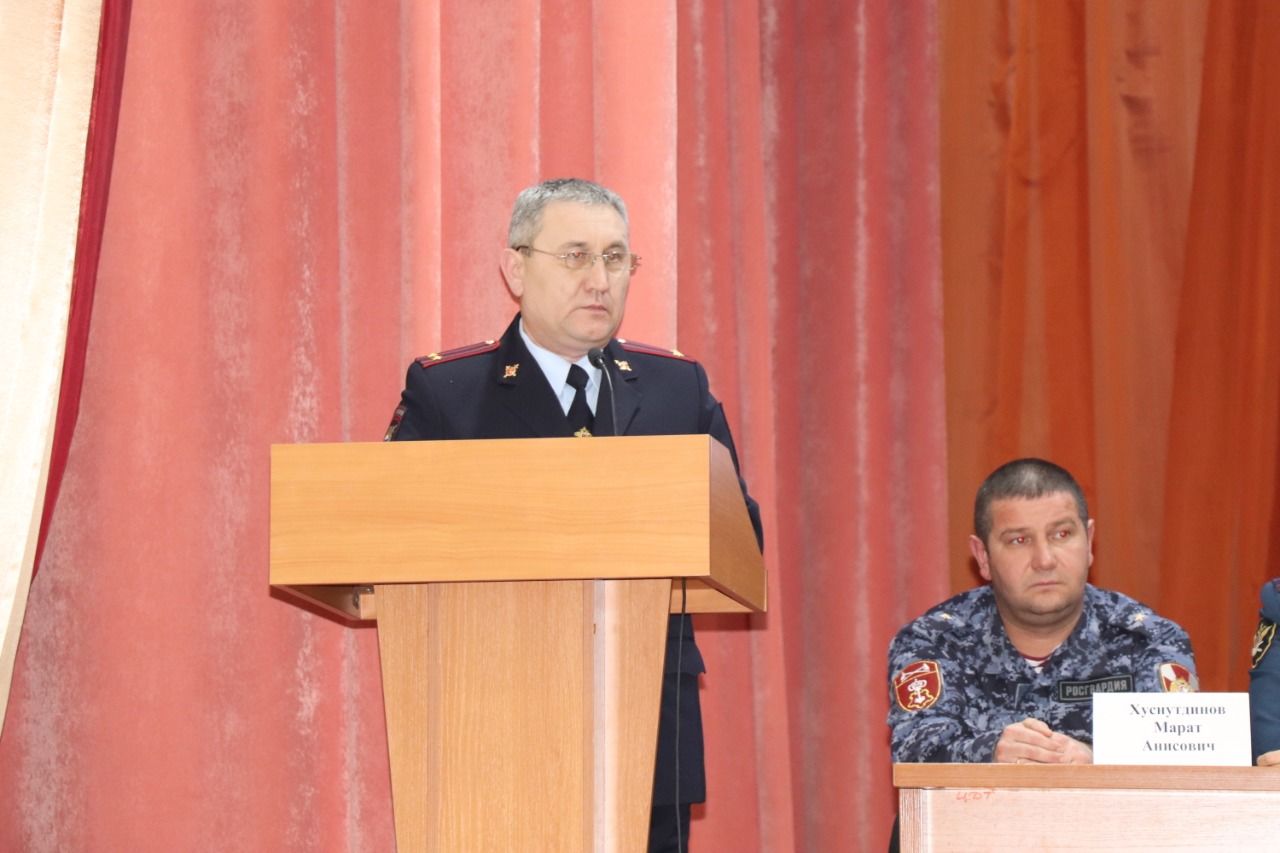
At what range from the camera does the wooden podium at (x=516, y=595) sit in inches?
68.2

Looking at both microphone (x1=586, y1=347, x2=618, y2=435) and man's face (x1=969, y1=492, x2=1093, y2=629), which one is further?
man's face (x1=969, y1=492, x2=1093, y2=629)

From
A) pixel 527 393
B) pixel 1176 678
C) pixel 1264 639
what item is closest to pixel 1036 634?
pixel 1176 678

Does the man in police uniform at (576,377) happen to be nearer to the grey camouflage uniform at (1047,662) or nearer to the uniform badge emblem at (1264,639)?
the grey camouflage uniform at (1047,662)

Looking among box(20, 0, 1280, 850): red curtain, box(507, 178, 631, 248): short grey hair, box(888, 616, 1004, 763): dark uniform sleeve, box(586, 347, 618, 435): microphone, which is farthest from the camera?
box(20, 0, 1280, 850): red curtain

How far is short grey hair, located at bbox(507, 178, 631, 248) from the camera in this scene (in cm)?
252

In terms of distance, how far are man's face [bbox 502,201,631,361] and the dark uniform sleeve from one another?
29.3 inches

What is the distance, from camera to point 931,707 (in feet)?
8.29

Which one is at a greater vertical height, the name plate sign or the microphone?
the microphone

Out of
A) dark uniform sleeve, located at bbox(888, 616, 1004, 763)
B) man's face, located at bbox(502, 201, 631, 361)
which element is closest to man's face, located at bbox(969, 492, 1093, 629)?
dark uniform sleeve, located at bbox(888, 616, 1004, 763)

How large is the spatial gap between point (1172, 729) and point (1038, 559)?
90 cm

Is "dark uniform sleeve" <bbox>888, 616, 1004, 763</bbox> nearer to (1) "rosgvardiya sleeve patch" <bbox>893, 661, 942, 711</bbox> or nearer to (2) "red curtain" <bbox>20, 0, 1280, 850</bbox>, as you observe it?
(1) "rosgvardiya sleeve patch" <bbox>893, 661, 942, 711</bbox>

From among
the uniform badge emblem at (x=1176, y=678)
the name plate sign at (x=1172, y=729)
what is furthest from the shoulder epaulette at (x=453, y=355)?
the uniform badge emblem at (x=1176, y=678)

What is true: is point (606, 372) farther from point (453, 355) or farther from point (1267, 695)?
point (1267, 695)

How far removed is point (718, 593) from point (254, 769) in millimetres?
1427
